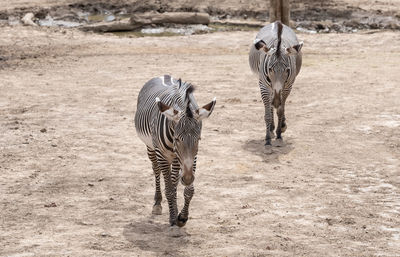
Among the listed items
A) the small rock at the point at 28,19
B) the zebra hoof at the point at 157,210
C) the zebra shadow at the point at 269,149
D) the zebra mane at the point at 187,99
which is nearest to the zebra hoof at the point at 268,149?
the zebra shadow at the point at 269,149

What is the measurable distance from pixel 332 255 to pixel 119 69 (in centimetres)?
1148

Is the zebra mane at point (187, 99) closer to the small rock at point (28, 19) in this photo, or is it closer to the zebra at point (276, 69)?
the zebra at point (276, 69)

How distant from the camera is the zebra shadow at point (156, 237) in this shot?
748cm

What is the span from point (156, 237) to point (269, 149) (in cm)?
429

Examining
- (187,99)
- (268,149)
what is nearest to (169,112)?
(187,99)

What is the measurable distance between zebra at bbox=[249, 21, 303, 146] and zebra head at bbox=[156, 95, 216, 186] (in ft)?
14.2

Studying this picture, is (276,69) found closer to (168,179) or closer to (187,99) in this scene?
(168,179)

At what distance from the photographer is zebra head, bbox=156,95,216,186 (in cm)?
713

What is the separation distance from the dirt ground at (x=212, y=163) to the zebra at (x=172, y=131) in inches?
18.6

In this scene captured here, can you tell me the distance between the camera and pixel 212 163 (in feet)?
35.7

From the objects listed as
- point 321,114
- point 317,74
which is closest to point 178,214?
point 321,114

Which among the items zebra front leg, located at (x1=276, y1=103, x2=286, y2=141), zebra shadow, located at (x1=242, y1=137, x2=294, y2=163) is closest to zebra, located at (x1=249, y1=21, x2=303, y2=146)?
zebra front leg, located at (x1=276, y1=103, x2=286, y2=141)

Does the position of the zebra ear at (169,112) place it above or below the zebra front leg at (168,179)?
above

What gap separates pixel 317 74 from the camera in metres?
17.2
